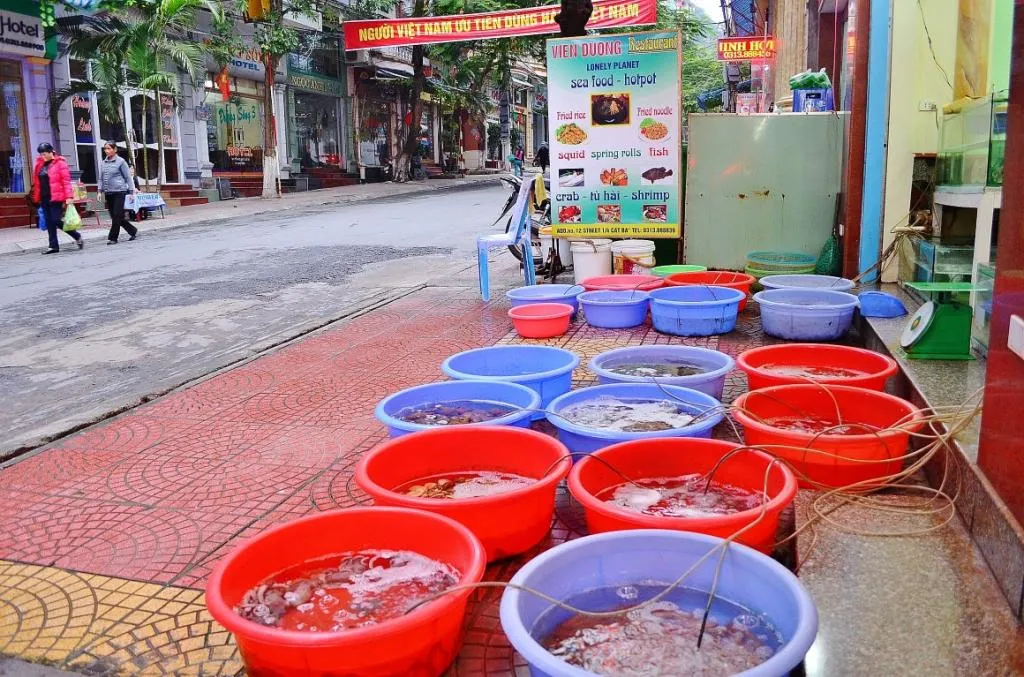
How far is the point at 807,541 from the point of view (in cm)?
276

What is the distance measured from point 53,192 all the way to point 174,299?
626 centimetres

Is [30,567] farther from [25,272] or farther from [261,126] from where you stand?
[261,126]

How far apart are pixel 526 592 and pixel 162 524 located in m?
1.96

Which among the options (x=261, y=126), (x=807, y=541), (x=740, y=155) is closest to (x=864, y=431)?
(x=807, y=541)

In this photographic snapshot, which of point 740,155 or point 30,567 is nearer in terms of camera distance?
point 30,567

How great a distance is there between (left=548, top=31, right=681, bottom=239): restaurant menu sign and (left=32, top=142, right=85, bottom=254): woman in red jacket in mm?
9372

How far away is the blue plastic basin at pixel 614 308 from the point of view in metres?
6.47

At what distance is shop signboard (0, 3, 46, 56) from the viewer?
16.6 metres

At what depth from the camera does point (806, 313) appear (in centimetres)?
571

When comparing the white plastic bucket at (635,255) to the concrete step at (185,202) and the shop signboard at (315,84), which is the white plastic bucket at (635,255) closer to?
the concrete step at (185,202)

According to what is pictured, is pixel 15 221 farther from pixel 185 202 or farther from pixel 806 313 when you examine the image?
pixel 806 313

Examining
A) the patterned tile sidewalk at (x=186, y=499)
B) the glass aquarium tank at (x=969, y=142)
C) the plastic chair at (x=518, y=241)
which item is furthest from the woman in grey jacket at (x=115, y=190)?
the glass aquarium tank at (x=969, y=142)

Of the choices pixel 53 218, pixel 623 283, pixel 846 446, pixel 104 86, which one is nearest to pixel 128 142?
pixel 104 86

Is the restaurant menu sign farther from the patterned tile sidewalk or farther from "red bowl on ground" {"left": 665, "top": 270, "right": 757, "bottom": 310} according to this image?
the patterned tile sidewalk
